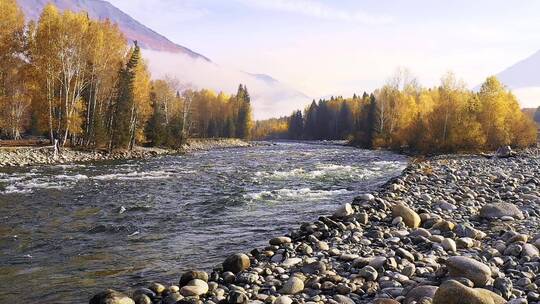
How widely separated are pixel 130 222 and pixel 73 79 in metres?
28.1

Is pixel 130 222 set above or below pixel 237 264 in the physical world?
below

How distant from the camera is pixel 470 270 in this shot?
6289 mm

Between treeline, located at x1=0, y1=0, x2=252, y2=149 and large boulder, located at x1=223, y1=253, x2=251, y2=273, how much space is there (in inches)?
1126

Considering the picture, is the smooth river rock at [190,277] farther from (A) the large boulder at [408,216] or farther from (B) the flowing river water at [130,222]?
(A) the large boulder at [408,216]

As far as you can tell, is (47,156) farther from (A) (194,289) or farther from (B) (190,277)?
(A) (194,289)

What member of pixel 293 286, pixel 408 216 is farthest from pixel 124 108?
pixel 293 286

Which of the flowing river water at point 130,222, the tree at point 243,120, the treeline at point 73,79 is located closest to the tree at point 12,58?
the treeline at point 73,79

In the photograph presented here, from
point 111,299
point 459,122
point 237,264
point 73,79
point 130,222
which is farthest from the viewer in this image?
point 459,122

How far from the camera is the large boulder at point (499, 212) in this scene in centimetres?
1122

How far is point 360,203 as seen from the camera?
1285 centimetres

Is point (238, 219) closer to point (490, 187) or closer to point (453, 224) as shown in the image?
point (453, 224)

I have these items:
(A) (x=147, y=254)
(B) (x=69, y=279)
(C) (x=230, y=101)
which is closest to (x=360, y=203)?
(A) (x=147, y=254)

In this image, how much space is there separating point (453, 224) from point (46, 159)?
90.6 ft

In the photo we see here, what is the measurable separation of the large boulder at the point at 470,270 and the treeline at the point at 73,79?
102 ft
